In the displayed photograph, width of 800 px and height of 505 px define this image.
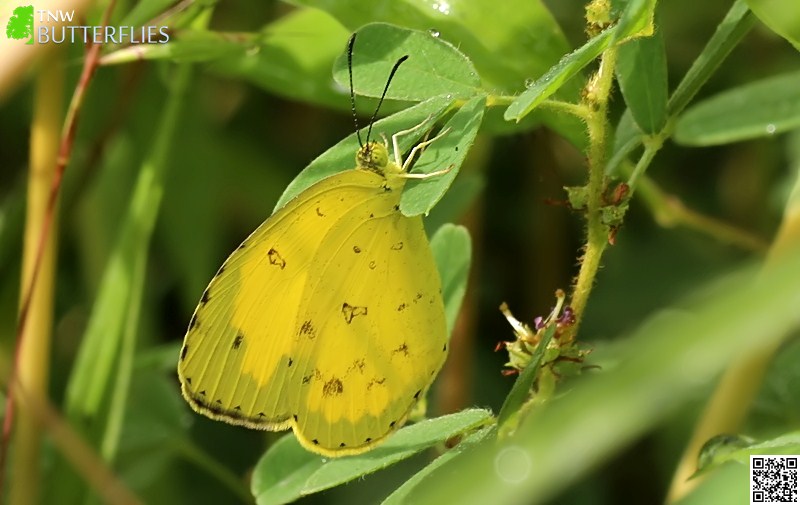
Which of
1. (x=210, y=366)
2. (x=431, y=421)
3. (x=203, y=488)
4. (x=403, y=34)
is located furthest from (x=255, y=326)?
(x=203, y=488)

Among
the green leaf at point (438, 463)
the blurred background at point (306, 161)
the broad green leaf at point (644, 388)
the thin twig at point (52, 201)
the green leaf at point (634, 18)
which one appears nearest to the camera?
the broad green leaf at point (644, 388)

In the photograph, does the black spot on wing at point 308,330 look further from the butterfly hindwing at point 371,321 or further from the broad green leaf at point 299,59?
the broad green leaf at point 299,59

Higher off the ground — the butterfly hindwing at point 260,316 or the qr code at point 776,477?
the qr code at point 776,477

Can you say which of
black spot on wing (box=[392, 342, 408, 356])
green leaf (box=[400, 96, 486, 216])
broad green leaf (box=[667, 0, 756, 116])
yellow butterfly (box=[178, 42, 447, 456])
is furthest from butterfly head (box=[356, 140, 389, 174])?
broad green leaf (box=[667, 0, 756, 116])

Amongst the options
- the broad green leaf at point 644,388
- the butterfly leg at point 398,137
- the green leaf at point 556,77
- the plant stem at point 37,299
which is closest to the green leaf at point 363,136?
the butterfly leg at point 398,137

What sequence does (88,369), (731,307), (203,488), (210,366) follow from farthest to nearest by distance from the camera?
(203,488) < (88,369) < (210,366) < (731,307)

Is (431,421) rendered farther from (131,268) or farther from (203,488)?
(203,488)
